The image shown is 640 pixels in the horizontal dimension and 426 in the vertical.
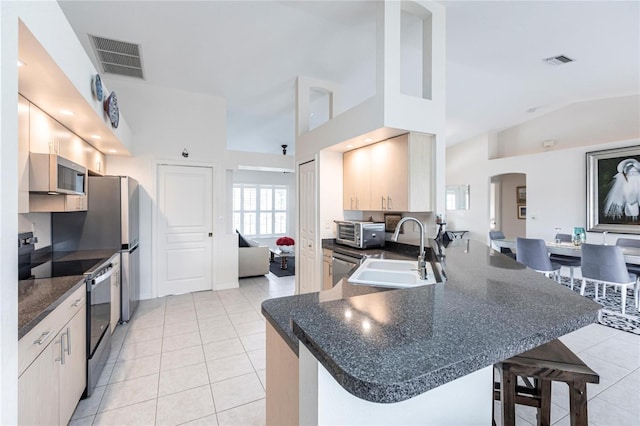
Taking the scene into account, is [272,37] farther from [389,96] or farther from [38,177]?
[38,177]

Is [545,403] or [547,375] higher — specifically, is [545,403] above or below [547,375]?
below

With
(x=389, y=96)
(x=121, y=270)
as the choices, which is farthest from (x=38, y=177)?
(x=389, y=96)

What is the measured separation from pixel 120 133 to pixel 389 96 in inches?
119

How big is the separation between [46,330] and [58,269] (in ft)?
3.39

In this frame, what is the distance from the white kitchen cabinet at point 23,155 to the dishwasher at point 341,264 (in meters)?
2.61

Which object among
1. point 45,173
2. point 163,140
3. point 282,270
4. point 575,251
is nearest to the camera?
point 45,173

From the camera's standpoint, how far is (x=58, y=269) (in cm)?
224

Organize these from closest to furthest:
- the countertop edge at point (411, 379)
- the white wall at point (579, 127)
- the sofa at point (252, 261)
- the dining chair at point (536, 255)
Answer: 1. the countertop edge at point (411, 379)
2. the dining chair at point (536, 255)
3. the white wall at point (579, 127)
4. the sofa at point (252, 261)

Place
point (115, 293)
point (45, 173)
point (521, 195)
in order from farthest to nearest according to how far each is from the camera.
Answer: point (521, 195) < point (115, 293) < point (45, 173)

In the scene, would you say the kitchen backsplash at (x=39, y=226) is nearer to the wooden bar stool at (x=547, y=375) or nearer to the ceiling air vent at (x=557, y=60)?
the wooden bar stool at (x=547, y=375)

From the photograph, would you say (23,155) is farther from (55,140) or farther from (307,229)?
(307,229)

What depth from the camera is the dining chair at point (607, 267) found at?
11.9ft

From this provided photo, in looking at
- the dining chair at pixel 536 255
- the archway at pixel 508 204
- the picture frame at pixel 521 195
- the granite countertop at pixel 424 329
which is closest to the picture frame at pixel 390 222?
the dining chair at pixel 536 255

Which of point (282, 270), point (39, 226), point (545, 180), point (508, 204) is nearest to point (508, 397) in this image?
point (39, 226)
